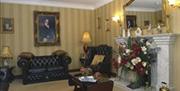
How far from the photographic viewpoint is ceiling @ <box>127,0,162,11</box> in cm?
418

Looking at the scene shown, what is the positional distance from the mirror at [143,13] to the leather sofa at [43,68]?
2428mm

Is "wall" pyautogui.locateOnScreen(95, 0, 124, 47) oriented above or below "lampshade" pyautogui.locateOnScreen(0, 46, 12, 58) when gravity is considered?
above

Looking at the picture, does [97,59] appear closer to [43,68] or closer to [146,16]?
[43,68]

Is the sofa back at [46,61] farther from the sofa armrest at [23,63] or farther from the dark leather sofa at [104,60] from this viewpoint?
the dark leather sofa at [104,60]

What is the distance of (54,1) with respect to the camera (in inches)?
262

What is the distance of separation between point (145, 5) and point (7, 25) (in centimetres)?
453

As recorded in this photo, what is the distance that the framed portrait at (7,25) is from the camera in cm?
597

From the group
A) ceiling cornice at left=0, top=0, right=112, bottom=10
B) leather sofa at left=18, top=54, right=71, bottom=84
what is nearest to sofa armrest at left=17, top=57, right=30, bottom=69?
leather sofa at left=18, top=54, right=71, bottom=84

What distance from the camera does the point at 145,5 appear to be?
4.57m

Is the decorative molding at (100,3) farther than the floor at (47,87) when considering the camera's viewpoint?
Yes

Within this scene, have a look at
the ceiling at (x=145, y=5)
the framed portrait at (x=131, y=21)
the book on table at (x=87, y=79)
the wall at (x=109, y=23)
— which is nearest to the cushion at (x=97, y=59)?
the wall at (x=109, y=23)

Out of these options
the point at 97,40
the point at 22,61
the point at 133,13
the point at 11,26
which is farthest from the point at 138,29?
the point at 11,26

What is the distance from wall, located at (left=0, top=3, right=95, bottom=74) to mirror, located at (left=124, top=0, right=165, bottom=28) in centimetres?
240

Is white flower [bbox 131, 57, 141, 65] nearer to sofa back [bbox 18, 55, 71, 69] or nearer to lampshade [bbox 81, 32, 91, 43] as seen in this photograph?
sofa back [bbox 18, 55, 71, 69]
